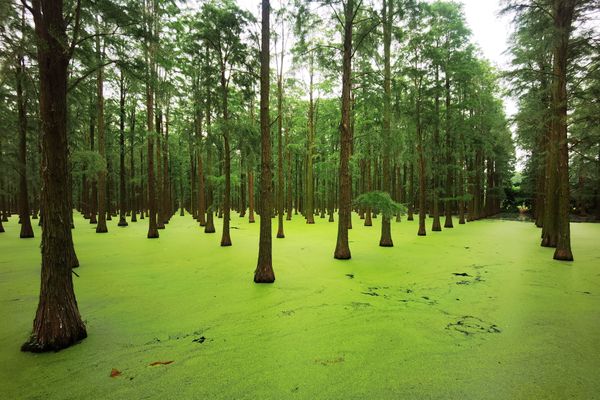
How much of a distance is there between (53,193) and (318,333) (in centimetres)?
392

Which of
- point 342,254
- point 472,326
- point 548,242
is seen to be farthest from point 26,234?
point 548,242

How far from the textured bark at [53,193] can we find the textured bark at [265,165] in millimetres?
3442

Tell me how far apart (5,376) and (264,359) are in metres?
2.66

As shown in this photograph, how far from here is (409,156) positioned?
14.7m

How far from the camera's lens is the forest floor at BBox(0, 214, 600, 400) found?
2783mm

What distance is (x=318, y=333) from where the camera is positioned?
3912 mm

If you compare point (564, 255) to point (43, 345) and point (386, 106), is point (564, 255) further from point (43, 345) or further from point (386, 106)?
point (43, 345)

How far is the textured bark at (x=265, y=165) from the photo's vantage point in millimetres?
6215

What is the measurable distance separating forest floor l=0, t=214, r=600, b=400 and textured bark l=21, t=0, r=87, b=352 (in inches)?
11.8

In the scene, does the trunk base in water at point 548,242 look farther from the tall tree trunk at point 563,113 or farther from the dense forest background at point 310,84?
the tall tree trunk at point 563,113

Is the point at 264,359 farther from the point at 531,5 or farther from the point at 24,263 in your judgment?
the point at 531,5

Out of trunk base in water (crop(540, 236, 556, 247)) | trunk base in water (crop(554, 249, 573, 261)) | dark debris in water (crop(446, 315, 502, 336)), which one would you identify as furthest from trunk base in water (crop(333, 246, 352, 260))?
trunk base in water (crop(540, 236, 556, 247))

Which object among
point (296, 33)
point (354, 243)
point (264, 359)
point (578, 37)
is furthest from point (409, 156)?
point (264, 359)

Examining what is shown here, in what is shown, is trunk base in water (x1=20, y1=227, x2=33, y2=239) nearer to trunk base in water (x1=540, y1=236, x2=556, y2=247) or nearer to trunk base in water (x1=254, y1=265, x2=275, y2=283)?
trunk base in water (x1=254, y1=265, x2=275, y2=283)
